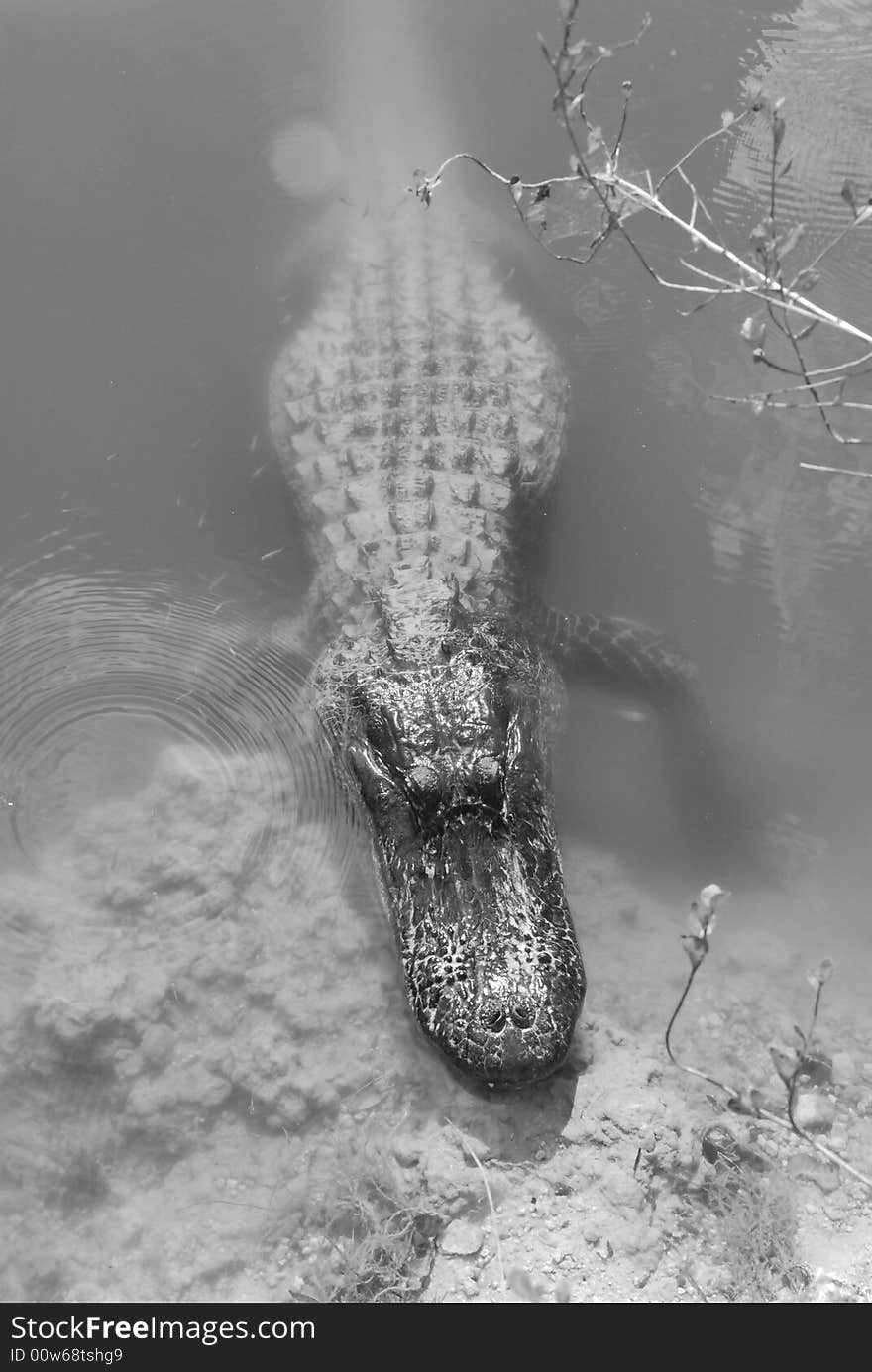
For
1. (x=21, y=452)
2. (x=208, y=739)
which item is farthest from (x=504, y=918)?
(x=21, y=452)

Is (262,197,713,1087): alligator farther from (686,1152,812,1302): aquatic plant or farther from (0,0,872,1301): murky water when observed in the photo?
(686,1152,812,1302): aquatic plant

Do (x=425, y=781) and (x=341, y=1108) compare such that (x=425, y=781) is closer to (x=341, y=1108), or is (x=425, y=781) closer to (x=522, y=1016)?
(x=522, y=1016)

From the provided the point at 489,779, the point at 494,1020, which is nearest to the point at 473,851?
the point at 489,779

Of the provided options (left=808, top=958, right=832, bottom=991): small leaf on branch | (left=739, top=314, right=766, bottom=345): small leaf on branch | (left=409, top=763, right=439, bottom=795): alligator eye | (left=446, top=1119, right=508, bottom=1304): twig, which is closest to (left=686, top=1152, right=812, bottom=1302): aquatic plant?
(left=446, top=1119, right=508, bottom=1304): twig

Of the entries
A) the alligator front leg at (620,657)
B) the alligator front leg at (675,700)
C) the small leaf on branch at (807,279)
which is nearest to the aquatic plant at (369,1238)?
the alligator front leg at (675,700)

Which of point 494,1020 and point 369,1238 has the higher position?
point 494,1020
